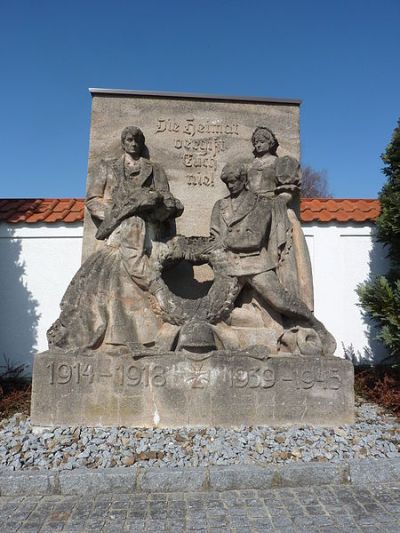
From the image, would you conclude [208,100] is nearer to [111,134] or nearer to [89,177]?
[111,134]

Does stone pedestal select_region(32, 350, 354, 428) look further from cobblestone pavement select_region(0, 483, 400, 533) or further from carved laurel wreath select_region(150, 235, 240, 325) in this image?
cobblestone pavement select_region(0, 483, 400, 533)

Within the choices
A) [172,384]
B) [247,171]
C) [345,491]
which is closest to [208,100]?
[247,171]

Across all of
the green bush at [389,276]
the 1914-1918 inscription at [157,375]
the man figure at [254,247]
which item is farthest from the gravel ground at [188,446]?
the green bush at [389,276]

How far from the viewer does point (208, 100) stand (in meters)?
5.47

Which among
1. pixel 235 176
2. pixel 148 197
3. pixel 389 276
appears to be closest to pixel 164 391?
pixel 148 197

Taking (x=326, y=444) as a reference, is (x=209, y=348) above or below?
above

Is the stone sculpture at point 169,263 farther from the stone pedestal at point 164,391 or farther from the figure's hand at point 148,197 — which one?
the stone pedestal at point 164,391

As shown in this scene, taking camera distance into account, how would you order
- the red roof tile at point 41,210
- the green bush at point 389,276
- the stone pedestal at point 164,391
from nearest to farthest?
the stone pedestal at point 164,391 < the green bush at point 389,276 < the red roof tile at point 41,210

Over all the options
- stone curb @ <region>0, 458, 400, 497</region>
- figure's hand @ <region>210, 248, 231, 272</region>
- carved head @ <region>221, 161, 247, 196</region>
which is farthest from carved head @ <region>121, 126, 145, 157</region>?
stone curb @ <region>0, 458, 400, 497</region>

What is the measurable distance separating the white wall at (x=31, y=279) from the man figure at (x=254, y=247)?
393 centimetres

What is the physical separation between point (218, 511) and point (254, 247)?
8.12 feet

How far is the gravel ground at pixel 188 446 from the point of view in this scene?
3.48 metres

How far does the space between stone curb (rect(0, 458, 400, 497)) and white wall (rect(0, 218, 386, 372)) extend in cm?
455

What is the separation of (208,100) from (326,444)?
4096 millimetres
